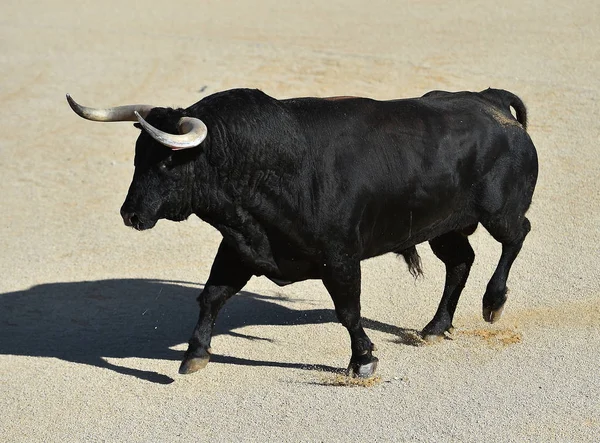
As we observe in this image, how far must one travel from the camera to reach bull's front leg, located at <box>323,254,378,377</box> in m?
8.23

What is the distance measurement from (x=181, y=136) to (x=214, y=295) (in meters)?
1.66

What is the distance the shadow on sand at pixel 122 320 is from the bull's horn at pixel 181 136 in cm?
204

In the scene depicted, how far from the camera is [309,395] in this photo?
817 cm

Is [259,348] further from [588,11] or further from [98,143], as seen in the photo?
[588,11]

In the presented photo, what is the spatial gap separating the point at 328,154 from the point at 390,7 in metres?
12.9

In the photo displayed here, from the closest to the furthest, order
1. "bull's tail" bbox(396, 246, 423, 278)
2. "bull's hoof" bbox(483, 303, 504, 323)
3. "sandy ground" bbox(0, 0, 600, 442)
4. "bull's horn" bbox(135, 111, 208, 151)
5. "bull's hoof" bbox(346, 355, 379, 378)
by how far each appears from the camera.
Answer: "bull's horn" bbox(135, 111, 208, 151) < "sandy ground" bbox(0, 0, 600, 442) < "bull's hoof" bbox(346, 355, 379, 378) < "bull's hoof" bbox(483, 303, 504, 323) < "bull's tail" bbox(396, 246, 423, 278)

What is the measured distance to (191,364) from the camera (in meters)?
8.62

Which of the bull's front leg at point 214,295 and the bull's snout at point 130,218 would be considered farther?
the bull's front leg at point 214,295

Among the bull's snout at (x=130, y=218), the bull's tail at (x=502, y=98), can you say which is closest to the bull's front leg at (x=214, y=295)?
the bull's snout at (x=130, y=218)

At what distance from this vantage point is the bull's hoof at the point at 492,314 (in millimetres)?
9320

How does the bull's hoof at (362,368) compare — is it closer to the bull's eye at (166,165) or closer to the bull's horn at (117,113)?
the bull's eye at (166,165)

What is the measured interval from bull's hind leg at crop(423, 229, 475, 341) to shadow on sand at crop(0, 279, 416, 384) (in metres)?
0.26

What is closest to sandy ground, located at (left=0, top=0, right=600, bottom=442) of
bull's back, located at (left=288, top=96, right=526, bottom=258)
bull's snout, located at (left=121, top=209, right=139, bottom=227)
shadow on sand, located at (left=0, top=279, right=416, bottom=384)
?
shadow on sand, located at (left=0, top=279, right=416, bottom=384)

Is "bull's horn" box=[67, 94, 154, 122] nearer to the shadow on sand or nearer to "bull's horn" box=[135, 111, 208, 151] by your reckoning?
"bull's horn" box=[135, 111, 208, 151]
